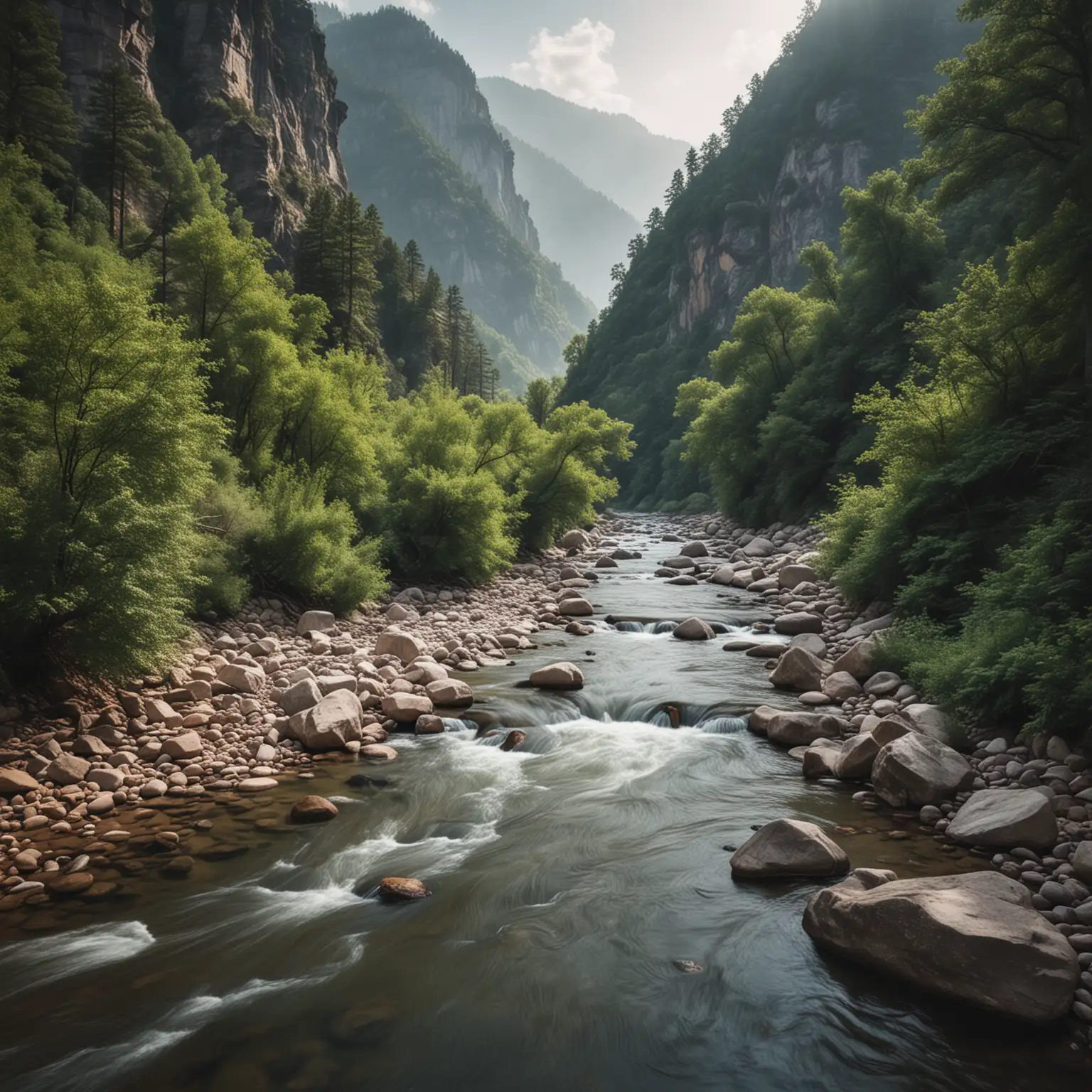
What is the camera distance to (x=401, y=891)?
22.0 ft

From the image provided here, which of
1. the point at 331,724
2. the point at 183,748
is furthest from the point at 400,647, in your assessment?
the point at 183,748

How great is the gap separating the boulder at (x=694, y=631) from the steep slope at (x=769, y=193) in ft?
197

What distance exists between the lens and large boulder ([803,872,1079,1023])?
4684 mm

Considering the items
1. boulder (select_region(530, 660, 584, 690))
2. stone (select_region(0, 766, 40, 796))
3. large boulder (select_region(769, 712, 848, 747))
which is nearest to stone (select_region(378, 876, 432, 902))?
stone (select_region(0, 766, 40, 796))

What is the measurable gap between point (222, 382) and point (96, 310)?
1242cm

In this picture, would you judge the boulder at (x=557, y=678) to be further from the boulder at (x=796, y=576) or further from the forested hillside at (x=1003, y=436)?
the boulder at (x=796, y=576)

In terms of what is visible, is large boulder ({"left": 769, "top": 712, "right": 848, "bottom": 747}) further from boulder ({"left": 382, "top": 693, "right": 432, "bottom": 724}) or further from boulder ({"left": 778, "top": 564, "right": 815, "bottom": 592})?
boulder ({"left": 778, "top": 564, "right": 815, "bottom": 592})

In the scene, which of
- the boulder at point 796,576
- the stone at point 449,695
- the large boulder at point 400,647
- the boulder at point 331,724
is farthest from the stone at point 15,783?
the boulder at point 796,576

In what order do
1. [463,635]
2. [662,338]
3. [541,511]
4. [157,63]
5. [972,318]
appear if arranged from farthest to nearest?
[662,338], [157,63], [541,511], [463,635], [972,318]

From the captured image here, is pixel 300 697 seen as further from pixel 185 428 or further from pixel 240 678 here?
pixel 185 428

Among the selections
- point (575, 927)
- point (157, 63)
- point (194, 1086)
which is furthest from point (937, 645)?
point (157, 63)

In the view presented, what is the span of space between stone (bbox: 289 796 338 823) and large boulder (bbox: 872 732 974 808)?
6.84 m

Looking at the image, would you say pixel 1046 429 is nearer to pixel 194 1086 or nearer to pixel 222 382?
pixel 194 1086

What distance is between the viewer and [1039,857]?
6.43m
